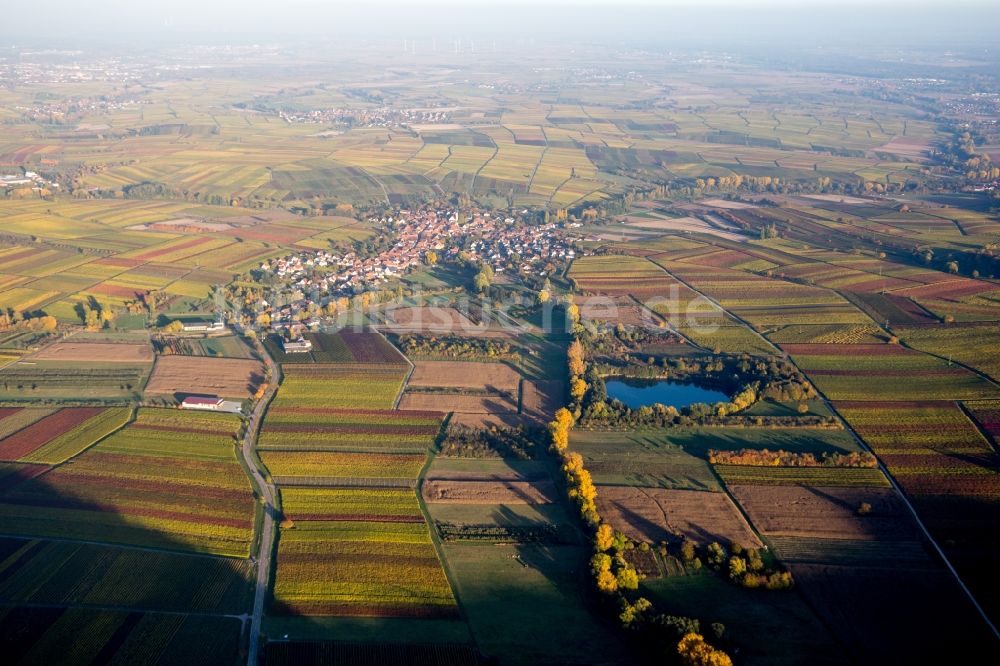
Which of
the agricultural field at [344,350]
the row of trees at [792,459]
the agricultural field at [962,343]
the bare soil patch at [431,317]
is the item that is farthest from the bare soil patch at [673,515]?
the agricultural field at [962,343]

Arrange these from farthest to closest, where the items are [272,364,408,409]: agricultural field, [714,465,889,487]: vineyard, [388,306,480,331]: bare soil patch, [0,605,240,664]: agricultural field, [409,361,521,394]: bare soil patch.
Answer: [388,306,480,331]: bare soil patch
[409,361,521,394]: bare soil patch
[272,364,408,409]: agricultural field
[714,465,889,487]: vineyard
[0,605,240,664]: agricultural field

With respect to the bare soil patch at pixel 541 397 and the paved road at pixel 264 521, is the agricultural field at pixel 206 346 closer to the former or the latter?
the paved road at pixel 264 521

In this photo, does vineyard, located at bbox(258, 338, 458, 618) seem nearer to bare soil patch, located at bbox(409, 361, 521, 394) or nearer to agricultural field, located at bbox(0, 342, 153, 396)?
bare soil patch, located at bbox(409, 361, 521, 394)

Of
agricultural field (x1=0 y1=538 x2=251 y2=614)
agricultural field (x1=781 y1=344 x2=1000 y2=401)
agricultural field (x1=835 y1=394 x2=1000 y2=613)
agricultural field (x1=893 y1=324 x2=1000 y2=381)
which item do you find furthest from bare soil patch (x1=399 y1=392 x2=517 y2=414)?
agricultural field (x1=893 y1=324 x2=1000 y2=381)

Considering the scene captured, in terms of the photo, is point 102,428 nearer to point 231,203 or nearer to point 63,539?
point 63,539

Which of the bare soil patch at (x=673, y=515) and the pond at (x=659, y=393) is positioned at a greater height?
the pond at (x=659, y=393)

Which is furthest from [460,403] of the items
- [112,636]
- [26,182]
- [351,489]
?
[26,182]

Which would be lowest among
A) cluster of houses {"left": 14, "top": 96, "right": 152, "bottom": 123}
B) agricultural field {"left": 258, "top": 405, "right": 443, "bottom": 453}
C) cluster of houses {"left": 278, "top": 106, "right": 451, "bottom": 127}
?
agricultural field {"left": 258, "top": 405, "right": 443, "bottom": 453}
